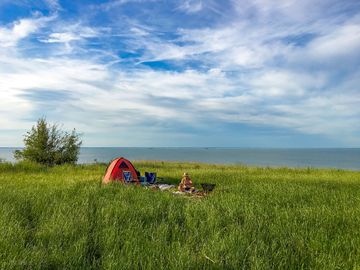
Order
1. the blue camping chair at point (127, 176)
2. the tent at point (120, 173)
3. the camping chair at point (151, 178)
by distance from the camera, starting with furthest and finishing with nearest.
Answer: the camping chair at point (151, 178) → the tent at point (120, 173) → the blue camping chair at point (127, 176)

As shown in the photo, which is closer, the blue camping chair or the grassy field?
the grassy field

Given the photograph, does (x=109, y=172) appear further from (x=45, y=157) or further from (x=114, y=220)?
(x=45, y=157)

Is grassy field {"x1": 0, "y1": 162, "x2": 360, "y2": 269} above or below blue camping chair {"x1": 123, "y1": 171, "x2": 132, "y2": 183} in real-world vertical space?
below

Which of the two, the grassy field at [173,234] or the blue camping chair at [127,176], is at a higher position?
the blue camping chair at [127,176]

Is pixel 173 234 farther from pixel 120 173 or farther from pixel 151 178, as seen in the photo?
pixel 151 178

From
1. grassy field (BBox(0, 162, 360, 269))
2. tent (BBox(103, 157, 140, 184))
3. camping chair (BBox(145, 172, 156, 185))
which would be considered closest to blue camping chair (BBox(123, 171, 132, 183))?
tent (BBox(103, 157, 140, 184))

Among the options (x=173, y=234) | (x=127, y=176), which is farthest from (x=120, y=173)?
(x=173, y=234)

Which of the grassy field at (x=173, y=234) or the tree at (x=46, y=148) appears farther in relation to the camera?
the tree at (x=46, y=148)

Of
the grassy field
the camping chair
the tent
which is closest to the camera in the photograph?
the grassy field

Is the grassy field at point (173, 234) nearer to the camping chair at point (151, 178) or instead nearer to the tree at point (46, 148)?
the camping chair at point (151, 178)

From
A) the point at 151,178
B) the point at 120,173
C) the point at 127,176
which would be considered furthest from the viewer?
the point at 151,178

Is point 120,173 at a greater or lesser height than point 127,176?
greater

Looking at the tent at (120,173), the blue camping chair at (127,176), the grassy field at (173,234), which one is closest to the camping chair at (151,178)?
the tent at (120,173)

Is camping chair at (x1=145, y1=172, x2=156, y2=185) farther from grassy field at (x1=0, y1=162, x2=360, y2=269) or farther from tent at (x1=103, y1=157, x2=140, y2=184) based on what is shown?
grassy field at (x1=0, y1=162, x2=360, y2=269)
